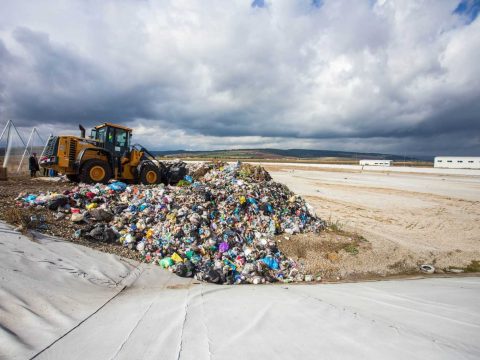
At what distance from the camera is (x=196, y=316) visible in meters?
3.36

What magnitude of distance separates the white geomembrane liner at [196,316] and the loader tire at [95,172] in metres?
4.95

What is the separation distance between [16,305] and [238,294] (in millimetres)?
2890

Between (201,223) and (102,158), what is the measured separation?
19.5ft

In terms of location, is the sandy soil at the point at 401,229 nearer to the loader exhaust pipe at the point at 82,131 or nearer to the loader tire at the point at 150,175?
the loader tire at the point at 150,175

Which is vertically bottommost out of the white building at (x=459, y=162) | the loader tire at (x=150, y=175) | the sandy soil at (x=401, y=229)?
the sandy soil at (x=401, y=229)

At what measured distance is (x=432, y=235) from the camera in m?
8.70

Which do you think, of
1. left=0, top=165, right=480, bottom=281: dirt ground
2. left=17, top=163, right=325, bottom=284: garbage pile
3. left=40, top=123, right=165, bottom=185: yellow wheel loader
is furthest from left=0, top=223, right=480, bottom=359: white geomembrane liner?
left=40, top=123, right=165, bottom=185: yellow wheel loader

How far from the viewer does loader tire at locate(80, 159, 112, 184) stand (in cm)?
950

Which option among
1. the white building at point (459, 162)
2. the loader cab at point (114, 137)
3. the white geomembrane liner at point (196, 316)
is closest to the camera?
the white geomembrane liner at point (196, 316)

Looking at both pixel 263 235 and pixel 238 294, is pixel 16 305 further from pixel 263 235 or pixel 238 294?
pixel 263 235

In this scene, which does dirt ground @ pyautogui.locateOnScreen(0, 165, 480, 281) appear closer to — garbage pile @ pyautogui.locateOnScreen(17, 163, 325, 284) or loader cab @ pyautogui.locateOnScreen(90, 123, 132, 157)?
garbage pile @ pyautogui.locateOnScreen(17, 163, 325, 284)

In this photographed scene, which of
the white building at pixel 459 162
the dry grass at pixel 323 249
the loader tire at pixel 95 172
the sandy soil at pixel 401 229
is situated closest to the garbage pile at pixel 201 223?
the dry grass at pixel 323 249

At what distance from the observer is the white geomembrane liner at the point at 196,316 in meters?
2.66

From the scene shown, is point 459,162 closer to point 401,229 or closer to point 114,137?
point 401,229
